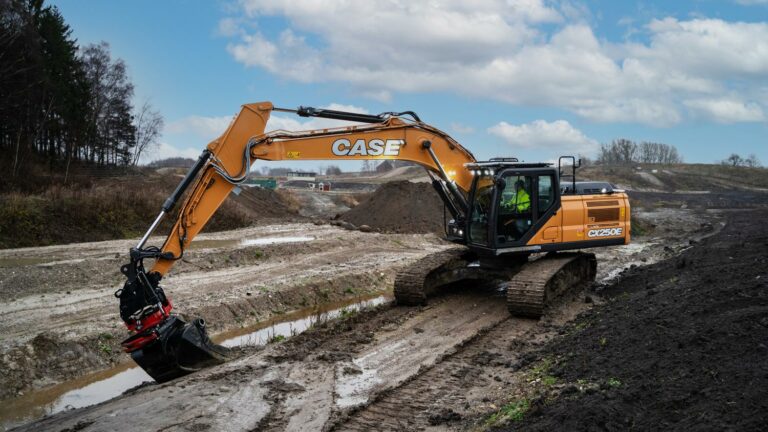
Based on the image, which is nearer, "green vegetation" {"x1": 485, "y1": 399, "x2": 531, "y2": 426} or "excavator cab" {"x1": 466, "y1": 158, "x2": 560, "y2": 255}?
"green vegetation" {"x1": 485, "y1": 399, "x2": 531, "y2": 426}

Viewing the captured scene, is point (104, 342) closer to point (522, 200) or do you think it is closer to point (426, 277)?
point (426, 277)

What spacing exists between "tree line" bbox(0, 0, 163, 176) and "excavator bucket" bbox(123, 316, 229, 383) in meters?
26.3

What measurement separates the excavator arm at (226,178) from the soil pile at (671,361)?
12.4 ft

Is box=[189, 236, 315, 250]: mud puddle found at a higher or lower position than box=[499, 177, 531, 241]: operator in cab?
lower

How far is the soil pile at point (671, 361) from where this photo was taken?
4832 millimetres

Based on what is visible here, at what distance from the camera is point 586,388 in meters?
6.21

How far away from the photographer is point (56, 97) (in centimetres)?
3547

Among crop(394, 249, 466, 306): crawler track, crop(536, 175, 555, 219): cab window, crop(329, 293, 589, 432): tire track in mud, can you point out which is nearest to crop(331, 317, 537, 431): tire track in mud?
crop(329, 293, 589, 432): tire track in mud

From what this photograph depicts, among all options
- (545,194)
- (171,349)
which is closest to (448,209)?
(545,194)

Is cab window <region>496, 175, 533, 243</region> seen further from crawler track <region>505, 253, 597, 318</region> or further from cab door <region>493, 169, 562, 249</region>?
crawler track <region>505, 253, 597, 318</region>

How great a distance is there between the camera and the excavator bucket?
24.1ft

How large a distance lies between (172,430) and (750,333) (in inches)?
230

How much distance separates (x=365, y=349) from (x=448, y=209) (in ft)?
11.7

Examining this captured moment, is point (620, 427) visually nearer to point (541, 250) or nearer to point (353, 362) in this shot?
point (353, 362)
